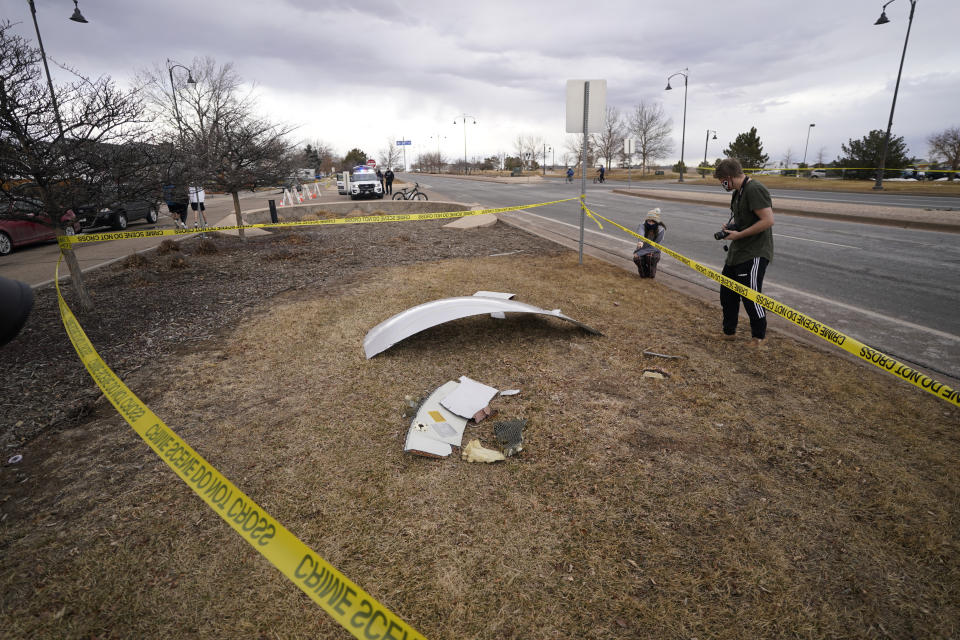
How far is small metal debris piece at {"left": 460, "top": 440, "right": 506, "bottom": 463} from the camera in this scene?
119 inches

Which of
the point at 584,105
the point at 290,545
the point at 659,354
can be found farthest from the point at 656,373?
the point at 584,105

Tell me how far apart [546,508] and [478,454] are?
630mm

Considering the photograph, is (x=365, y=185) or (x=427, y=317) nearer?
(x=427, y=317)

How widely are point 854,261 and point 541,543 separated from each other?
9.47m

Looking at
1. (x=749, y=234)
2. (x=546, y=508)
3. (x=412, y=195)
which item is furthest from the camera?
(x=412, y=195)

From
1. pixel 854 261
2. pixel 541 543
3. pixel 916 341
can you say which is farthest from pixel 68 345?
pixel 854 261

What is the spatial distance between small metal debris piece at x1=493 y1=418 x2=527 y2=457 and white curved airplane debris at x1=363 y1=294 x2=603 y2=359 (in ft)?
4.79

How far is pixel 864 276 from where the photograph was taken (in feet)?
24.5

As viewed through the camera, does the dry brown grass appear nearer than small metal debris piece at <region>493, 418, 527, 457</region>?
Yes

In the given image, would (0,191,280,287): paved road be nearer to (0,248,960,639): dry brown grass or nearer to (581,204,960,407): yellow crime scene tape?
(0,248,960,639): dry brown grass

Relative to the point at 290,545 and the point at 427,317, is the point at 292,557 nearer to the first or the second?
the point at 290,545

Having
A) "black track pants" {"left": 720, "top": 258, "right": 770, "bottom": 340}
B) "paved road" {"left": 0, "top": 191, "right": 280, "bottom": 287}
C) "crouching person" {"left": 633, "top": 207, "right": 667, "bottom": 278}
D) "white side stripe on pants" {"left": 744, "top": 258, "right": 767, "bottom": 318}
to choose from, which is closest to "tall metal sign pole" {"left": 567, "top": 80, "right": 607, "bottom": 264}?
"crouching person" {"left": 633, "top": 207, "right": 667, "bottom": 278}

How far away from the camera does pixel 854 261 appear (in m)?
8.55

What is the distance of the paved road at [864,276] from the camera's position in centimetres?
499
